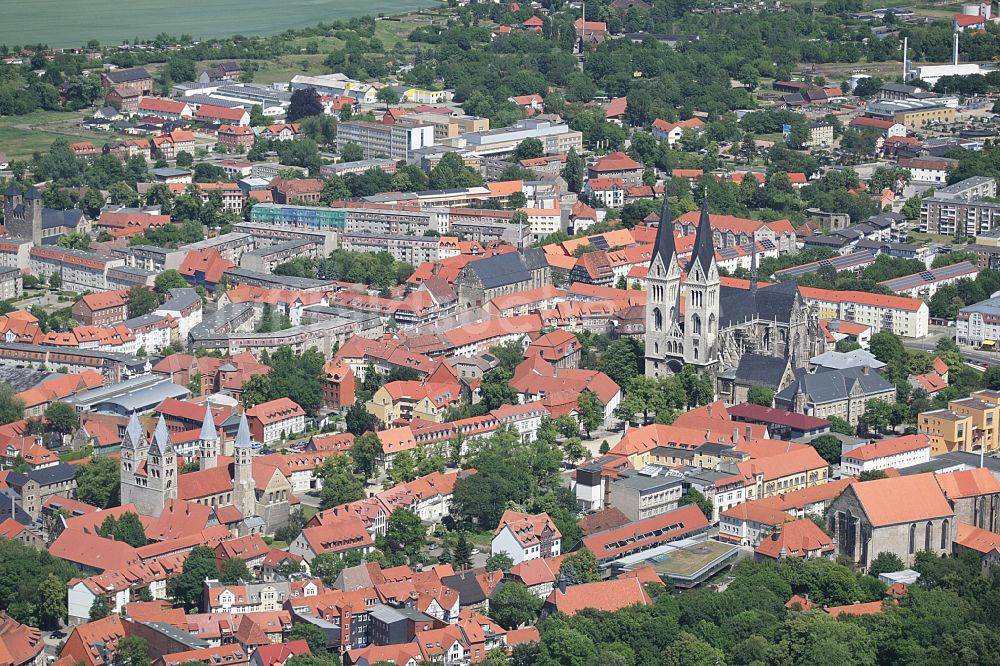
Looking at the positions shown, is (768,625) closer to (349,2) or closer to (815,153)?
(815,153)

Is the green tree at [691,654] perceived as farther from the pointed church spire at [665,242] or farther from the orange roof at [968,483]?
the pointed church spire at [665,242]

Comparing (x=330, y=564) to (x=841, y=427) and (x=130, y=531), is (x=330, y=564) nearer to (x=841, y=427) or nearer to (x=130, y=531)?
(x=130, y=531)

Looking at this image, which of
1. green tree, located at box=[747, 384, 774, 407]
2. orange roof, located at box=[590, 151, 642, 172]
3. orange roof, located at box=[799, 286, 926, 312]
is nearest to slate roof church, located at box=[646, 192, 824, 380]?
green tree, located at box=[747, 384, 774, 407]

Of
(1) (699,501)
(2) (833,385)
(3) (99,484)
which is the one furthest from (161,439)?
(2) (833,385)

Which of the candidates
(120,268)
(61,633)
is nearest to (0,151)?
(120,268)

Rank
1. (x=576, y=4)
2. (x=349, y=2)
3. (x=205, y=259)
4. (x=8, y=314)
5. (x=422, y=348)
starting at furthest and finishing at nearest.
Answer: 1. (x=349, y=2)
2. (x=576, y=4)
3. (x=205, y=259)
4. (x=8, y=314)
5. (x=422, y=348)

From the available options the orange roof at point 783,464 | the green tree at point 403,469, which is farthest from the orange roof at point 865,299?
the green tree at point 403,469

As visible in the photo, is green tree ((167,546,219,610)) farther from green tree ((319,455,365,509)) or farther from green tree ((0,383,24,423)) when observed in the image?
green tree ((0,383,24,423))
